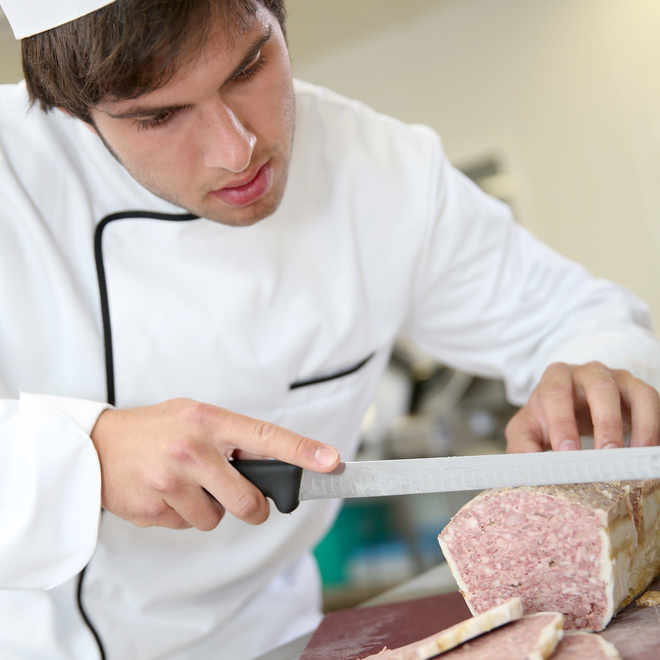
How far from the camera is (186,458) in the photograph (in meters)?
0.92

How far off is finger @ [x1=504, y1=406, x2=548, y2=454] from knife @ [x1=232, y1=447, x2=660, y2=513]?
8.6 inches

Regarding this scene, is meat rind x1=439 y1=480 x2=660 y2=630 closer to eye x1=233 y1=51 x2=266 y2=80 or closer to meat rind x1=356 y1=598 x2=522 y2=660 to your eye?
meat rind x1=356 y1=598 x2=522 y2=660

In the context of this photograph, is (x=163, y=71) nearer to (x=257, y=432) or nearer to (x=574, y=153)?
(x=257, y=432)

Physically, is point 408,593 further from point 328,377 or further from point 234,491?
point 234,491

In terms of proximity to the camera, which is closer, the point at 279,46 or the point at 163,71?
the point at 163,71

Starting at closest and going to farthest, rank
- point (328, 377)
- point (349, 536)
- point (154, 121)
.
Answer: point (154, 121)
point (328, 377)
point (349, 536)

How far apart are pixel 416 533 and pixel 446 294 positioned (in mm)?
2421

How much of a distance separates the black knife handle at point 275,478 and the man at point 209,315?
2cm

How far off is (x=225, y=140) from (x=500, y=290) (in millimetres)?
718

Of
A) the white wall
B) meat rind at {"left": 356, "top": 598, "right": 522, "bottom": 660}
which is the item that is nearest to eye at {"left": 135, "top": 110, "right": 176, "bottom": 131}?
meat rind at {"left": 356, "top": 598, "right": 522, "bottom": 660}

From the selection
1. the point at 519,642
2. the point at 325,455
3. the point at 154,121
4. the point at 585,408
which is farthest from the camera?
the point at 585,408

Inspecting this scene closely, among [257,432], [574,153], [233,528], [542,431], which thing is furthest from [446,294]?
[574,153]

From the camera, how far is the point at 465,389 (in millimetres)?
3711

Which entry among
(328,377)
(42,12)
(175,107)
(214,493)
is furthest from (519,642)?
(42,12)
